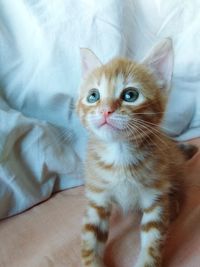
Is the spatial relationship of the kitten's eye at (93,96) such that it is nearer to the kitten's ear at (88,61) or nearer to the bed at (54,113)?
the kitten's ear at (88,61)

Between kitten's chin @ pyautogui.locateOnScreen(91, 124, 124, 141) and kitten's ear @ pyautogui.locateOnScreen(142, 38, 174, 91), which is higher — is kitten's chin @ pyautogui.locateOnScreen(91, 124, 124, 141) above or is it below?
below

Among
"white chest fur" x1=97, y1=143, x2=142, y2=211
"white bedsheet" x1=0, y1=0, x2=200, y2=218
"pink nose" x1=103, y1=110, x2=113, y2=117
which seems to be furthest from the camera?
"white bedsheet" x1=0, y1=0, x2=200, y2=218

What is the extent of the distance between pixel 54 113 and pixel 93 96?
0.35 m

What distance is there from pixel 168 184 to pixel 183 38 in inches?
23.3

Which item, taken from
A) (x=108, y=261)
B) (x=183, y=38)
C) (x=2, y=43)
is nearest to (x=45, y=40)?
(x=2, y=43)

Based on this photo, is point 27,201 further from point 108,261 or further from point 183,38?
point 183,38

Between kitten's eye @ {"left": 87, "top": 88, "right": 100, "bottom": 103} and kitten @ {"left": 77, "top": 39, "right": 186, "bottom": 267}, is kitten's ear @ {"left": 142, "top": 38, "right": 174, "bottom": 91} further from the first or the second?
kitten's eye @ {"left": 87, "top": 88, "right": 100, "bottom": 103}

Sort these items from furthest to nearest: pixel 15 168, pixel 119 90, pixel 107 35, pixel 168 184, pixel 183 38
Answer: pixel 183 38 < pixel 107 35 < pixel 15 168 < pixel 168 184 < pixel 119 90

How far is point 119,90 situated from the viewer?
75cm

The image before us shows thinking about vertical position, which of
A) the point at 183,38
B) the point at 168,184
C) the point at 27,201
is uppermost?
the point at 183,38

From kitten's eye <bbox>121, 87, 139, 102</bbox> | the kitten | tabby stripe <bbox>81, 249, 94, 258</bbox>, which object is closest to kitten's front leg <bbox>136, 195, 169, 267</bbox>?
the kitten

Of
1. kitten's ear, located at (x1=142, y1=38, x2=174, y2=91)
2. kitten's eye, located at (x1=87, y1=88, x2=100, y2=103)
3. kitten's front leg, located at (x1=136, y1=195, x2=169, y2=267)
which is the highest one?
kitten's ear, located at (x1=142, y1=38, x2=174, y2=91)

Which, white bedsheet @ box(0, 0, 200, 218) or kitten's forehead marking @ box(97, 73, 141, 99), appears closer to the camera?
kitten's forehead marking @ box(97, 73, 141, 99)

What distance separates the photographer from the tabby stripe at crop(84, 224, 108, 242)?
840mm
